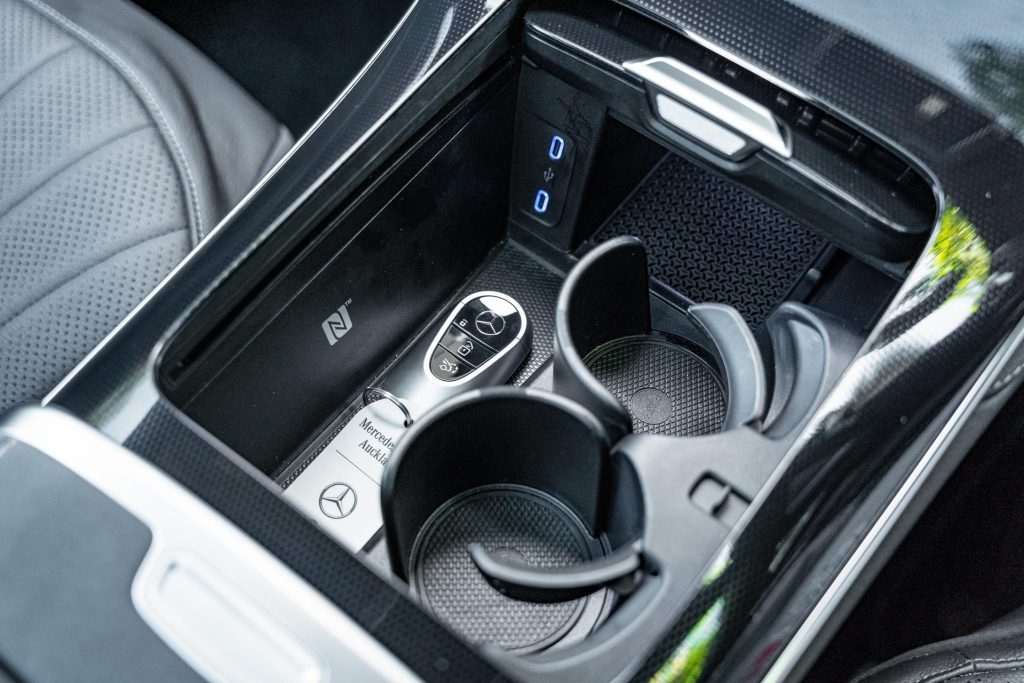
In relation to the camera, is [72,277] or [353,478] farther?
[72,277]

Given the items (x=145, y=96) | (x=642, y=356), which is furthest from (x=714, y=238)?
(x=145, y=96)

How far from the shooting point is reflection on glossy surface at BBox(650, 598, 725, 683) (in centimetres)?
62

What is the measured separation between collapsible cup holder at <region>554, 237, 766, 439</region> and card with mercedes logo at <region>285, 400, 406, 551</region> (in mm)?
175

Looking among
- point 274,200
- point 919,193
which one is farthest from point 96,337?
point 919,193

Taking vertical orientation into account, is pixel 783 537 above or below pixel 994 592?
below

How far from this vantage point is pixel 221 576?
0.64 meters

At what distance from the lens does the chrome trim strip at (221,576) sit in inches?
24.4

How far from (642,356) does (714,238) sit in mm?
150

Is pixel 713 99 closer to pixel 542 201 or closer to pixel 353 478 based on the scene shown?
pixel 542 201

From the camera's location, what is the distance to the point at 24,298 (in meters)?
1.01

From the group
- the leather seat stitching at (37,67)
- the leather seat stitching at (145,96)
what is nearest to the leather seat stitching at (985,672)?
the leather seat stitching at (145,96)

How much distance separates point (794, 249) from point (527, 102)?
271 mm

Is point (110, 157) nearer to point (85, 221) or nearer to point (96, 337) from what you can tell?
point (85, 221)

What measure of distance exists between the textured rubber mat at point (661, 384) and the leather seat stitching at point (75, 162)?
58 cm
